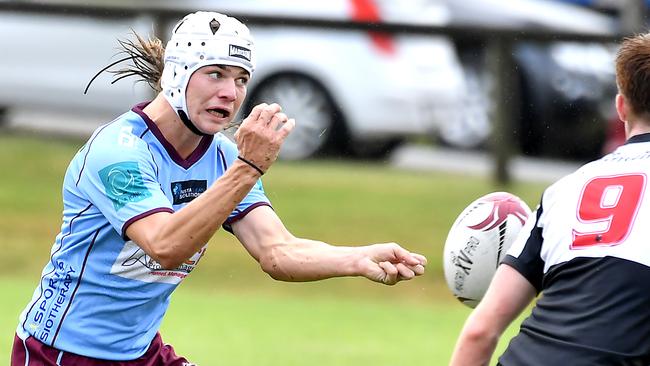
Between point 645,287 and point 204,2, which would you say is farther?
point 204,2

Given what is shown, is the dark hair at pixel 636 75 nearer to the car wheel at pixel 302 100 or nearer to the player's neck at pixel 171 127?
the player's neck at pixel 171 127

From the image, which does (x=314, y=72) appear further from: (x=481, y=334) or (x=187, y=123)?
(x=481, y=334)

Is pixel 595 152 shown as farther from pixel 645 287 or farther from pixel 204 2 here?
pixel 645 287

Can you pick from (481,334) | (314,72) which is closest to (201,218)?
(481,334)

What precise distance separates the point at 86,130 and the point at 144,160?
31.8 feet

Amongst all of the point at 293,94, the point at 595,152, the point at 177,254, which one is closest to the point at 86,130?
the point at 293,94

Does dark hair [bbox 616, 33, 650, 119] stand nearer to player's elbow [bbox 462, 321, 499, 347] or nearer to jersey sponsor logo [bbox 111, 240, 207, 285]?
player's elbow [bbox 462, 321, 499, 347]

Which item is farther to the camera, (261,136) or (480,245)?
(480,245)

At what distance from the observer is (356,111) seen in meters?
13.2

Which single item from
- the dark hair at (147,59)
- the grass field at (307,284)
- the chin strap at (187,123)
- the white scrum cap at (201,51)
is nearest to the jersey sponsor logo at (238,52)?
the white scrum cap at (201,51)

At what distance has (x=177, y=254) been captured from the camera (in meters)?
4.26

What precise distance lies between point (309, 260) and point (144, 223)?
647 mm

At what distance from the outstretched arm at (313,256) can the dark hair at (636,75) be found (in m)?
0.83

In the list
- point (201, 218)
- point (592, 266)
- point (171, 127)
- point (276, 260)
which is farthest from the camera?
point (276, 260)
